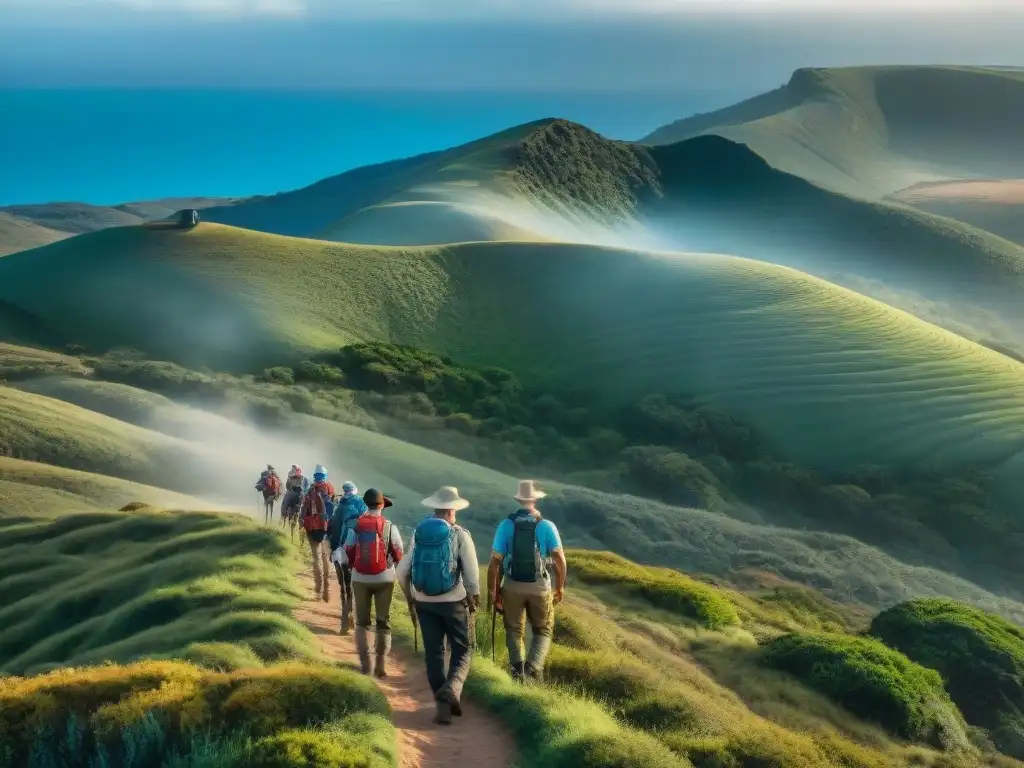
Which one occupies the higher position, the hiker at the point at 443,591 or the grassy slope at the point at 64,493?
the hiker at the point at 443,591

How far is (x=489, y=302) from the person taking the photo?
9575 centimetres

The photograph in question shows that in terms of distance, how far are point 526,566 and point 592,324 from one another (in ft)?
263

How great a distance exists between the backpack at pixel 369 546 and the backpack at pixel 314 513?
18.2ft

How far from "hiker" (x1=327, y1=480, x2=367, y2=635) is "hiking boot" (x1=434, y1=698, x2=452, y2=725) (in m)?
2.71

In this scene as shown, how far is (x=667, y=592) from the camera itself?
85.2ft

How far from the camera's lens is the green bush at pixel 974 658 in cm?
2284

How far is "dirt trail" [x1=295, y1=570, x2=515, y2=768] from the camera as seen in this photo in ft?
34.4

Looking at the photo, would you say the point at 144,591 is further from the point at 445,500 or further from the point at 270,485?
the point at 445,500

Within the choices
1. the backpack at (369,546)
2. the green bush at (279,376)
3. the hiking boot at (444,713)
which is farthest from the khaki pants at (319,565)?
the green bush at (279,376)

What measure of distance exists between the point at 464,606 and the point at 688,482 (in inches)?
2186

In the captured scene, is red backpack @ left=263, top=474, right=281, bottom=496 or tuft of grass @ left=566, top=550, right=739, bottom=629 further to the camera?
red backpack @ left=263, top=474, right=281, bottom=496

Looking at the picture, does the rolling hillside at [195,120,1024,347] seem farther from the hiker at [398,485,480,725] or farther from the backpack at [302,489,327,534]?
the hiker at [398,485,480,725]

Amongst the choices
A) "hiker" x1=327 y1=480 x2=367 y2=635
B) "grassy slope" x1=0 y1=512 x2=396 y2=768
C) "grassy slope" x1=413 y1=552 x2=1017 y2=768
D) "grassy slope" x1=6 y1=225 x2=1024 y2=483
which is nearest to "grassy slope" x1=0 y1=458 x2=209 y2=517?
"grassy slope" x1=0 y1=512 x2=396 y2=768

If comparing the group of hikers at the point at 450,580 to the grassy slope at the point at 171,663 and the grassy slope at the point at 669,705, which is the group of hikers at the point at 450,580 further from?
the grassy slope at the point at 171,663
